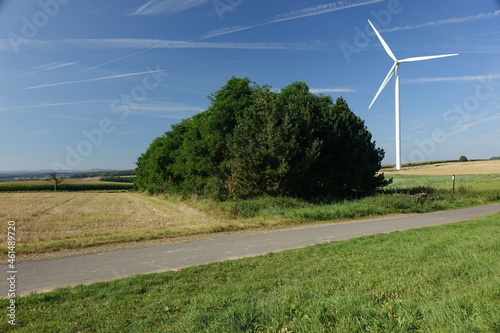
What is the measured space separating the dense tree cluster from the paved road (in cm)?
767

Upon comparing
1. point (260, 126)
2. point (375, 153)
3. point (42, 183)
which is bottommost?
Result: point (42, 183)

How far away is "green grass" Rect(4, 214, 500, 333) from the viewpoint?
3377 millimetres

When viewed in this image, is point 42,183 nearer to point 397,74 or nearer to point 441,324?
point 397,74

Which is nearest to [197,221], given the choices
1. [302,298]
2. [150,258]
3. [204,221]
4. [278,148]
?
[204,221]

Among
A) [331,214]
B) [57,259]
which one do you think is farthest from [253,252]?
[331,214]

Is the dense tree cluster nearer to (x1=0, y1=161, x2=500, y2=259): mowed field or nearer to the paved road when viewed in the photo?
(x1=0, y1=161, x2=500, y2=259): mowed field

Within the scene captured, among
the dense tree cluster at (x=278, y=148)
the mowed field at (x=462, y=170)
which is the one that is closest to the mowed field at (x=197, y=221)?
the dense tree cluster at (x=278, y=148)

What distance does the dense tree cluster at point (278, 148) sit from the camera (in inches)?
751

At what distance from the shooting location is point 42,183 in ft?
245

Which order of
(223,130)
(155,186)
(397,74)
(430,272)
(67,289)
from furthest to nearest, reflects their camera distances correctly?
(155,186) → (397,74) → (223,130) → (67,289) → (430,272)

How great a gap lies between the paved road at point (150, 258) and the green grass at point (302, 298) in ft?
3.26

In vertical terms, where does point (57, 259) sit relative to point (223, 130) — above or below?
below

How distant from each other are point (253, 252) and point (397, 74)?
34454 mm

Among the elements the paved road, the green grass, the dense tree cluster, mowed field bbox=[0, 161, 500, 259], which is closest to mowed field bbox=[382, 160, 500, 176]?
mowed field bbox=[0, 161, 500, 259]
